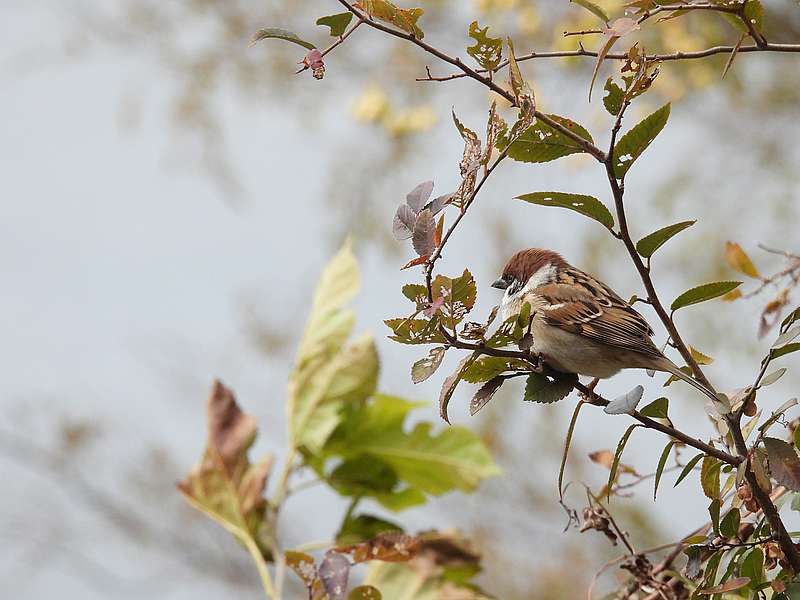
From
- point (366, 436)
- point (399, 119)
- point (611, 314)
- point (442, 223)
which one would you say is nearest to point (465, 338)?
point (442, 223)

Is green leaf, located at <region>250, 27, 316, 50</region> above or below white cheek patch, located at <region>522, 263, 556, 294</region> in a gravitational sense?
below

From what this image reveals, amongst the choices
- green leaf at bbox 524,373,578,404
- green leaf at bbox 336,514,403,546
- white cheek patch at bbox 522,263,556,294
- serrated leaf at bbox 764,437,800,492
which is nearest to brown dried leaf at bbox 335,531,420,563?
green leaf at bbox 336,514,403,546

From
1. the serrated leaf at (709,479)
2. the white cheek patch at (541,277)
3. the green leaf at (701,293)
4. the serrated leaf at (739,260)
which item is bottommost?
the serrated leaf at (709,479)

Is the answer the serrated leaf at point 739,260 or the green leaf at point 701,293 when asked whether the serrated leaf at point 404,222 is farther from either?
the serrated leaf at point 739,260

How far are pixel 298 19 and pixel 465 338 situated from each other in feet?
12.0

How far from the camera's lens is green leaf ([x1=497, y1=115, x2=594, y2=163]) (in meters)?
0.57

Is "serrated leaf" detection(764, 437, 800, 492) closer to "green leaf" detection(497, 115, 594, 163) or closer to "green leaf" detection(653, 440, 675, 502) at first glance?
"green leaf" detection(653, 440, 675, 502)

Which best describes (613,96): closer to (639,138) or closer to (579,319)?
(639,138)

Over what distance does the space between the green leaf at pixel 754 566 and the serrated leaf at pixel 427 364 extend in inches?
9.4

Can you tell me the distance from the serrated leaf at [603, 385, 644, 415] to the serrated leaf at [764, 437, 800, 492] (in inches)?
3.1

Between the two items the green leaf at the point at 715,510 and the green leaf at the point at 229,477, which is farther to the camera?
the green leaf at the point at 229,477

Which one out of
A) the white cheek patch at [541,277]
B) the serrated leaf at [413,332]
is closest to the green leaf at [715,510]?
the serrated leaf at [413,332]

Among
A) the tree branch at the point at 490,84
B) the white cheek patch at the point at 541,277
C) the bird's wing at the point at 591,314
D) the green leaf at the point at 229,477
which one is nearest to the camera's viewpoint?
the tree branch at the point at 490,84

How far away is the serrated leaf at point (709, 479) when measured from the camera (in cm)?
64
